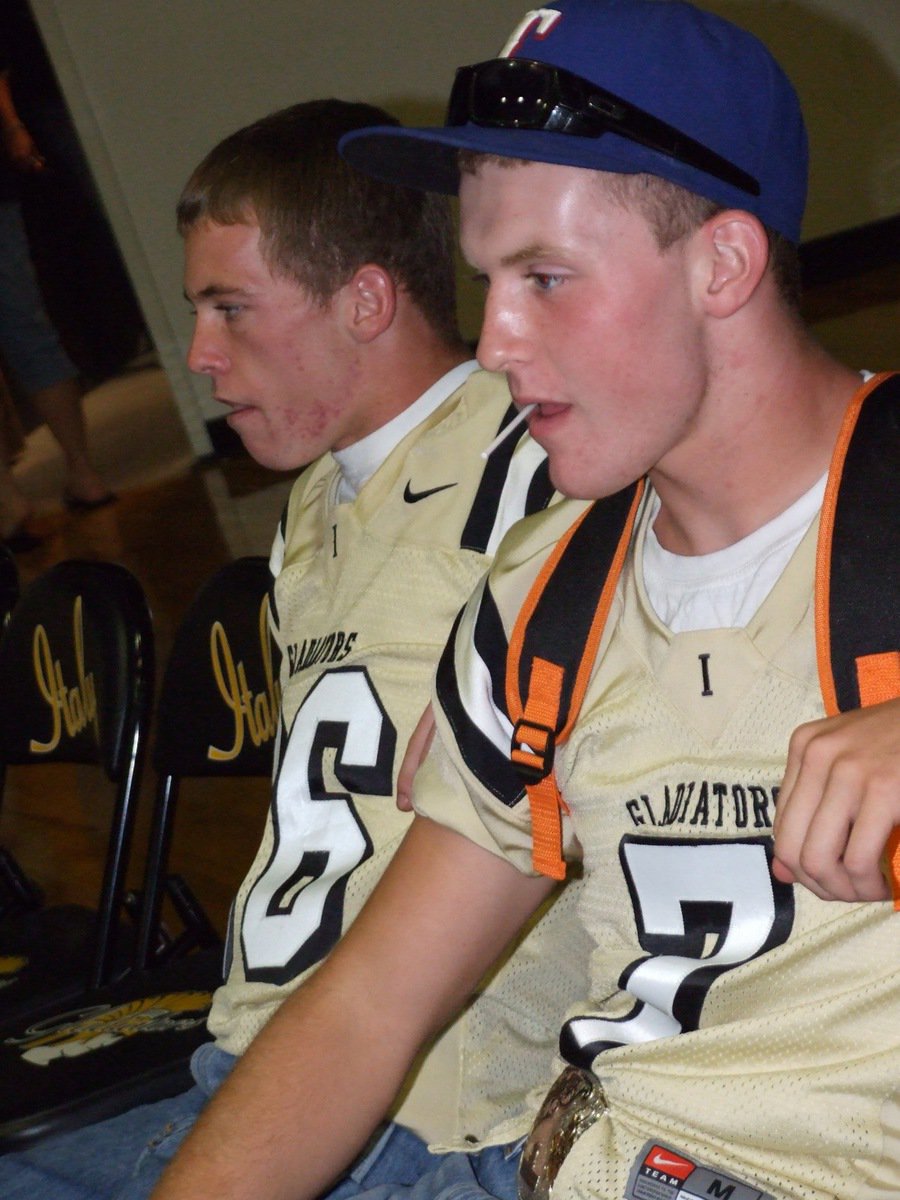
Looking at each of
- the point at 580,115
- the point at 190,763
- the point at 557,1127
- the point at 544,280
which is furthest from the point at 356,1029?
the point at 190,763

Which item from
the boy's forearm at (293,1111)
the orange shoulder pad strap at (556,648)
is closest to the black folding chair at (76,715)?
the boy's forearm at (293,1111)

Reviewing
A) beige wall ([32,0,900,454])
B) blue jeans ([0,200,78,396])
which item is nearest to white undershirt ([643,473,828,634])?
blue jeans ([0,200,78,396])

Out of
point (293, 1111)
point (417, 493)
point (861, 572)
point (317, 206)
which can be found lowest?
point (293, 1111)

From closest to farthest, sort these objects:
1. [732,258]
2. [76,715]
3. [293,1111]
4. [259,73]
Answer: [732,258] < [293,1111] < [76,715] < [259,73]

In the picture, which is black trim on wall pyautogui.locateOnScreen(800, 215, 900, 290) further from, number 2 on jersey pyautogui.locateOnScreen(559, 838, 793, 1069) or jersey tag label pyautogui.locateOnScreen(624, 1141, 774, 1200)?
jersey tag label pyautogui.locateOnScreen(624, 1141, 774, 1200)

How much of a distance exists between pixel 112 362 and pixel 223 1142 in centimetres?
706

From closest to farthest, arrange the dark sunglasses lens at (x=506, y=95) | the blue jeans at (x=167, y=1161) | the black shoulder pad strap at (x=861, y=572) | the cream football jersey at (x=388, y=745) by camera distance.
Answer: the black shoulder pad strap at (x=861, y=572), the dark sunglasses lens at (x=506, y=95), the blue jeans at (x=167, y=1161), the cream football jersey at (x=388, y=745)

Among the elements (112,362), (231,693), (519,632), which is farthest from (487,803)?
(112,362)

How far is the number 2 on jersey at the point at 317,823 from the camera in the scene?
1524mm

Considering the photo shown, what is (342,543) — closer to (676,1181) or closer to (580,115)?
(580,115)

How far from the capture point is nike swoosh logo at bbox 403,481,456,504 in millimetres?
1672

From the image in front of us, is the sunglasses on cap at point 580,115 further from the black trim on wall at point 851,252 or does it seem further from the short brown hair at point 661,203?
the black trim on wall at point 851,252

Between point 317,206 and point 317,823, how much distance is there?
0.78m

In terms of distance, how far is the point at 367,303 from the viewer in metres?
1.81
